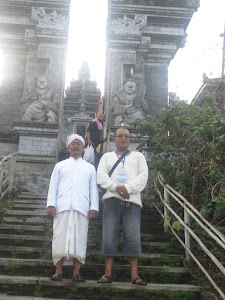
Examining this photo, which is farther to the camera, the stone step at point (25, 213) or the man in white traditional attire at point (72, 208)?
the stone step at point (25, 213)

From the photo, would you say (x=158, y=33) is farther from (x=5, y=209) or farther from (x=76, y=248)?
(x=76, y=248)

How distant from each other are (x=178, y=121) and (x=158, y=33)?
7860 millimetres

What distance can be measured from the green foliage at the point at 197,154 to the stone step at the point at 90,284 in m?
0.96

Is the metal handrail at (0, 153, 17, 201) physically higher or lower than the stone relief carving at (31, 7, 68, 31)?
lower

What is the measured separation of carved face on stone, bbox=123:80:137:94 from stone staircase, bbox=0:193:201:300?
190 inches

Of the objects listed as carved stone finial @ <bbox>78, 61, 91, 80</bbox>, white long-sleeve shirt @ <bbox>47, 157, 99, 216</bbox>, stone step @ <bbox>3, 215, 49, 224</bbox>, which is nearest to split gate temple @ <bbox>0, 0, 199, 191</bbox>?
stone step @ <bbox>3, 215, 49, 224</bbox>

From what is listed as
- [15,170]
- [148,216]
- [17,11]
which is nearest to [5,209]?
[15,170]

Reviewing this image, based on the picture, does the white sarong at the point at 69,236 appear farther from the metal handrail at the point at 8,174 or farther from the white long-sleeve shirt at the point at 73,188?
the metal handrail at the point at 8,174

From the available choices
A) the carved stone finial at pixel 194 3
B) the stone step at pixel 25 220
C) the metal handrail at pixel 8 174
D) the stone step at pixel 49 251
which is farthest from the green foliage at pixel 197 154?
the carved stone finial at pixel 194 3

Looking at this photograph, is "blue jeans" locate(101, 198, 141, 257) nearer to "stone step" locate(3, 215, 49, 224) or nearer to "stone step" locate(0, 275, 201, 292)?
"stone step" locate(0, 275, 201, 292)

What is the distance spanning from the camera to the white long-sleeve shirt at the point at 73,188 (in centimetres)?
401

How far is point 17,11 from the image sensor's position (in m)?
12.5

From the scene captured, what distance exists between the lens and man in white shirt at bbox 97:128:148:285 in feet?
12.6

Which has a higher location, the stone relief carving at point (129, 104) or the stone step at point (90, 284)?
the stone relief carving at point (129, 104)
